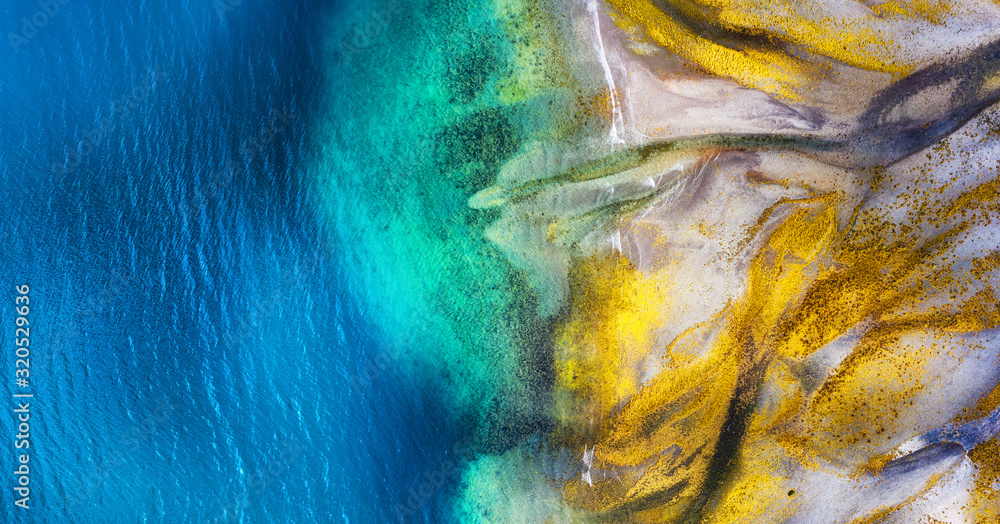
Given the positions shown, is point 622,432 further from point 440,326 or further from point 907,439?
point 907,439

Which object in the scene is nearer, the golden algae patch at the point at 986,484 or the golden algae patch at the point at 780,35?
the golden algae patch at the point at 780,35

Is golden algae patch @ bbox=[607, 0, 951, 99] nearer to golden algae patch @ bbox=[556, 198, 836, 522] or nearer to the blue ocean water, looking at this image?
golden algae patch @ bbox=[556, 198, 836, 522]

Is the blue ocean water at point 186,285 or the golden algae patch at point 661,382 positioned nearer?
the blue ocean water at point 186,285

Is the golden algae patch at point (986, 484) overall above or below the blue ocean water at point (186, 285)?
below

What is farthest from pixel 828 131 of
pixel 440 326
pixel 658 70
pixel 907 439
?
pixel 440 326

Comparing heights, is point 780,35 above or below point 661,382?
above

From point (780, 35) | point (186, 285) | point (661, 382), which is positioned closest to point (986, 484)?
point (661, 382)

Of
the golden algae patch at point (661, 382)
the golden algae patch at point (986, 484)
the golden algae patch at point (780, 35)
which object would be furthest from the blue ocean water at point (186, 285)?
the golden algae patch at point (986, 484)

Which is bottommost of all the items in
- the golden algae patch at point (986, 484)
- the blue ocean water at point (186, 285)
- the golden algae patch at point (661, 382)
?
the golden algae patch at point (986, 484)

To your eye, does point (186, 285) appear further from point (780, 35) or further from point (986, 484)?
point (986, 484)

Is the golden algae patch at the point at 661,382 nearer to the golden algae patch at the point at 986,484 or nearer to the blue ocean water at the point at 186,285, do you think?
the blue ocean water at the point at 186,285
